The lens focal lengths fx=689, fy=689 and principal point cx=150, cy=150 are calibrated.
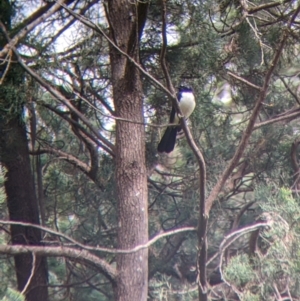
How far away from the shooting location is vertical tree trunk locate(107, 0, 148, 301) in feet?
12.2

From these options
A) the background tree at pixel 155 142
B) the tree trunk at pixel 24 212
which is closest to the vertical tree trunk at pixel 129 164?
the background tree at pixel 155 142

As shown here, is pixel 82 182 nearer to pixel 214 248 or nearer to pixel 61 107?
pixel 61 107

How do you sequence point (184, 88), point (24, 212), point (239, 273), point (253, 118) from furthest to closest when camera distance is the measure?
point (24, 212) → point (184, 88) → point (239, 273) → point (253, 118)

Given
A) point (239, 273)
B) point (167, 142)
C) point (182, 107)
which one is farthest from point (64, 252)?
point (182, 107)

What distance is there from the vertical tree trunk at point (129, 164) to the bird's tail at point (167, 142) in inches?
24.2

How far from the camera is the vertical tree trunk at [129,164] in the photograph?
3.71 metres

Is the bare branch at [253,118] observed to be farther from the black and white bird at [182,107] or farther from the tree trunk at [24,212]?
the tree trunk at [24,212]

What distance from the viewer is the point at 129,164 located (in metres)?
3.80

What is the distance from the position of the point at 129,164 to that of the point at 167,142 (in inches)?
31.1

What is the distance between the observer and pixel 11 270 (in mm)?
5273

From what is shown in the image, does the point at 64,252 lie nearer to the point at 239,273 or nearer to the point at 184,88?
the point at 239,273

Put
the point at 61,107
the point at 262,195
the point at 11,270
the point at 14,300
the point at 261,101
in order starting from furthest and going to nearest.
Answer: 1. the point at 11,270
2. the point at 61,107
3. the point at 262,195
4. the point at 261,101
5. the point at 14,300

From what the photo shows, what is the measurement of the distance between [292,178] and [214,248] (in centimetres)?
98

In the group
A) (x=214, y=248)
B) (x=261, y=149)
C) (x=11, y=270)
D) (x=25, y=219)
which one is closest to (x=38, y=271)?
(x=25, y=219)
